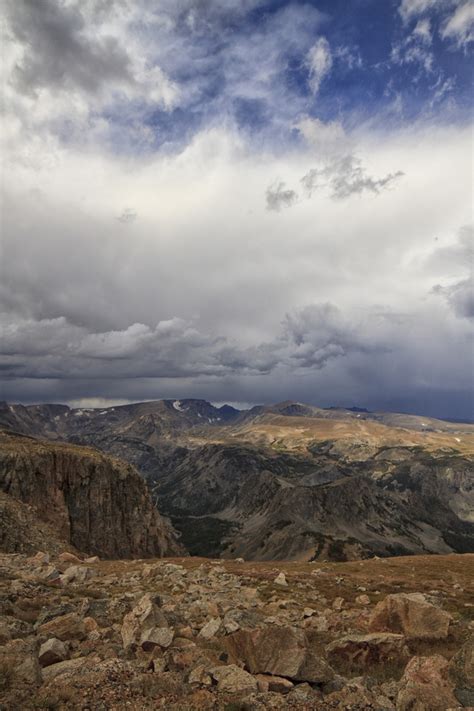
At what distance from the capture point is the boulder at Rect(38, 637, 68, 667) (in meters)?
15.4

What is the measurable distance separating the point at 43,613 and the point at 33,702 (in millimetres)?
9306

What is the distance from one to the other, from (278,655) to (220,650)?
281cm

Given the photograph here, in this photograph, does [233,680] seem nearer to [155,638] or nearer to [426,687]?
[155,638]

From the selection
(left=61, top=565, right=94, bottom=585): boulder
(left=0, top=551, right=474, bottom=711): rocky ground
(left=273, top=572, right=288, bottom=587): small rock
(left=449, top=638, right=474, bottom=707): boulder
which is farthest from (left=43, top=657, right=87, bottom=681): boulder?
(left=273, top=572, right=288, bottom=587): small rock

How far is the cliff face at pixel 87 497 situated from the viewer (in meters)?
109

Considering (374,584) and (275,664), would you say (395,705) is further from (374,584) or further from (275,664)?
(374,584)

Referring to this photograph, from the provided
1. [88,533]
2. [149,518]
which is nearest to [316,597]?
[88,533]

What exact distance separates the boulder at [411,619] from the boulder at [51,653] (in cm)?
1490

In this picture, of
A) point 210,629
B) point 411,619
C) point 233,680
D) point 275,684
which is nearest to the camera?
point 233,680

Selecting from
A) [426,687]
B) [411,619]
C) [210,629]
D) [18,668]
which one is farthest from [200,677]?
[411,619]

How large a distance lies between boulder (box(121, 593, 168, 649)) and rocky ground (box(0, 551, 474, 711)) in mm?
53

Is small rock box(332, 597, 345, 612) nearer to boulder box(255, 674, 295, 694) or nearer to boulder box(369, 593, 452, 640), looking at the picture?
boulder box(369, 593, 452, 640)

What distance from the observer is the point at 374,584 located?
3822 cm

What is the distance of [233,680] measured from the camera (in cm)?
1440
